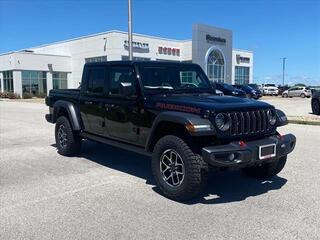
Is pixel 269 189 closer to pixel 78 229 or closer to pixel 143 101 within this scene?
pixel 143 101

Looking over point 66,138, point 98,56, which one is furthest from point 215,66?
point 66,138

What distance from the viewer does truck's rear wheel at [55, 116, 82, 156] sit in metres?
8.05

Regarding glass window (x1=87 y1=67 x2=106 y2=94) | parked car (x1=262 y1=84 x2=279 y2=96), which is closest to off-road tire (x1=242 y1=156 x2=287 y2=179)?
glass window (x1=87 y1=67 x2=106 y2=94)

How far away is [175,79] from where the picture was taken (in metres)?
6.69

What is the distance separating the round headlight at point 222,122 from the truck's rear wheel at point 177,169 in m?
0.49

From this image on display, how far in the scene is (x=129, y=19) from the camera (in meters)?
22.0

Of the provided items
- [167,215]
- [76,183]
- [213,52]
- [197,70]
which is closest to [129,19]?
[197,70]

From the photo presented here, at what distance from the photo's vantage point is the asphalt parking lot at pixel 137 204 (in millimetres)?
4320

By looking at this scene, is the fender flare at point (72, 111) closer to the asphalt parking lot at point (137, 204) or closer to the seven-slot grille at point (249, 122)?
the asphalt parking lot at point (137, 204)

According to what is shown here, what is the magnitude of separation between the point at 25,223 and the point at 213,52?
48.8m

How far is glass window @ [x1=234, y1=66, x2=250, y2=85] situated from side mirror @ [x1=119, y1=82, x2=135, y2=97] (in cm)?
6375

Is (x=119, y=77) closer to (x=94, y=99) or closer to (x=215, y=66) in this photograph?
(x=94, y=99)

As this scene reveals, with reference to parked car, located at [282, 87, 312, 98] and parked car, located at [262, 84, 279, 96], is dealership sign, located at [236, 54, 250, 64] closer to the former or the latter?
parked car, located at [262, 84, 279, 96]

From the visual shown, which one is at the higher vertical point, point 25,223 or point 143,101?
point 143,101
